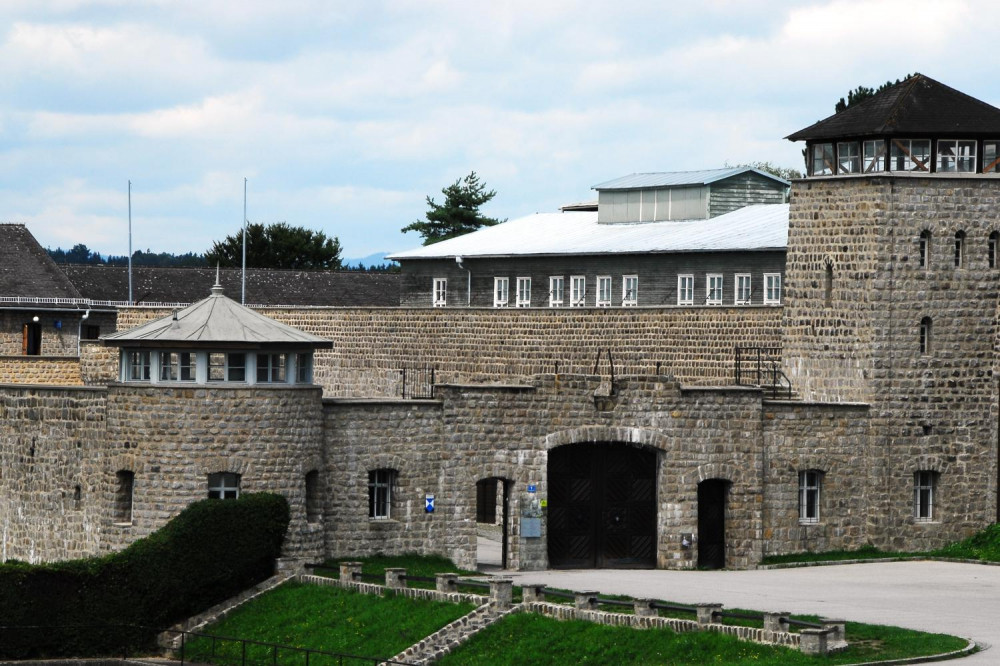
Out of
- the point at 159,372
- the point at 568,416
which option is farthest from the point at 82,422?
the point at 568,416

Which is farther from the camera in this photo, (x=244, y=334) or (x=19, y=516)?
(x=19, y=516)

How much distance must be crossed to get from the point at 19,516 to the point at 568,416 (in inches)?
477

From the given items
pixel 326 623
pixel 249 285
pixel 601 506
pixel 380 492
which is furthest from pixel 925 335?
pixel 249 285

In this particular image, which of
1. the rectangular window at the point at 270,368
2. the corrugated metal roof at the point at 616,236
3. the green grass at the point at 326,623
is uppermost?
the corrugated metal roof at the point at 616,236

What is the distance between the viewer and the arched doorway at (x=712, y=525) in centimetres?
4462

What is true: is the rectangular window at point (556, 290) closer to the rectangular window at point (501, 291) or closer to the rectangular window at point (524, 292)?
the rectangular window at point (524, 292)

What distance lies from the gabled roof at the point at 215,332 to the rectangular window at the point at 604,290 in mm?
17851

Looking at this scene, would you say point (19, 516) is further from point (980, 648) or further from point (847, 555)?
point (980, 648)

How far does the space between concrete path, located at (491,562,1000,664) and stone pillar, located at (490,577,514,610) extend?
8.57ft

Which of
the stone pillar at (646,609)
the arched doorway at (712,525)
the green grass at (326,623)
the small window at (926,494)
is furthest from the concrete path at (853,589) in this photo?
the green grass at (326,623)

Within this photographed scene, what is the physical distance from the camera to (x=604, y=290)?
5962 centimetres

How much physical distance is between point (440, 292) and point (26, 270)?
21039 millimetres

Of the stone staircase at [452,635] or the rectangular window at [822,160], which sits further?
the rectangular window at [822,160]

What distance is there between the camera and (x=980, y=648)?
1298 inches
